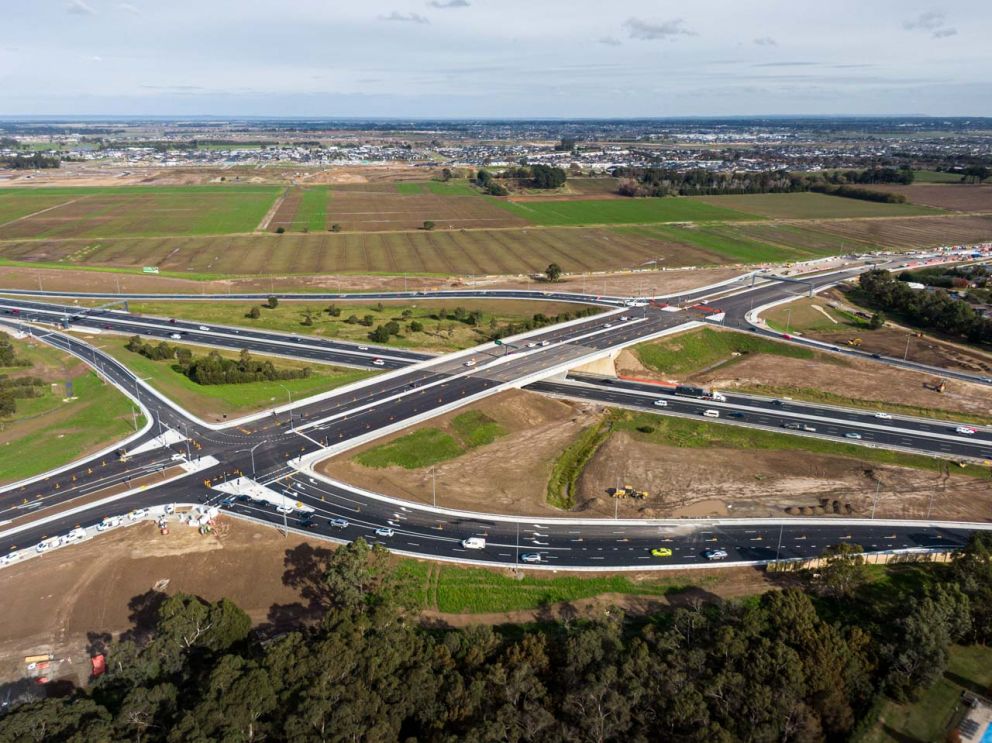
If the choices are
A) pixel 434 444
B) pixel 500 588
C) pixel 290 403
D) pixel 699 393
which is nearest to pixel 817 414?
pixel 699 393

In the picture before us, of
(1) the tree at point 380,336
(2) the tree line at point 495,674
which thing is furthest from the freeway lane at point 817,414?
(2) the tree line at point 495,674

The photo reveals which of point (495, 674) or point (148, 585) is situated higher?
point (495, 674)

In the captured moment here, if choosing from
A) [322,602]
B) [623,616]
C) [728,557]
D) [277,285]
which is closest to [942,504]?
[728,557]

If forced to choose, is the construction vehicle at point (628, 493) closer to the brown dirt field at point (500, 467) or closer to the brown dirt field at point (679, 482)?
the brown dirt field at point (679, 482)

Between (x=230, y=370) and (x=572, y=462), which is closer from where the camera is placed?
(x=572, y=462)

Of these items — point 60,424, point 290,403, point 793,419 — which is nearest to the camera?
point 60,424

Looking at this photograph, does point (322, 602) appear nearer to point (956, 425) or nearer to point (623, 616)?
point (623, 616)

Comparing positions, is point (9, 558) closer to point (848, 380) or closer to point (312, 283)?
point (312, 283)
